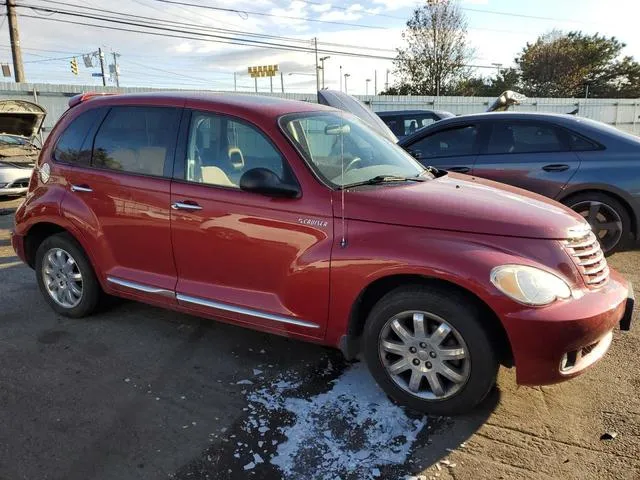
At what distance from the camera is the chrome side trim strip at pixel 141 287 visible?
3757mm

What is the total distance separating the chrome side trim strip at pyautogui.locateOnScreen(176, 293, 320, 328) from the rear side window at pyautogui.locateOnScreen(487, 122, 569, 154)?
3.88 m

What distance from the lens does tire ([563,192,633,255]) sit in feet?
17.8

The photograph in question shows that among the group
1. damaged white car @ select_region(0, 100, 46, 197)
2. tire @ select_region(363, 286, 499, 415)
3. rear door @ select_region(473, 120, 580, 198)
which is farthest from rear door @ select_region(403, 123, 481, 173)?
damaged white car @ select_region(0, 100, 46, 197)

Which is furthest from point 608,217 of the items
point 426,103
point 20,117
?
point 426,103

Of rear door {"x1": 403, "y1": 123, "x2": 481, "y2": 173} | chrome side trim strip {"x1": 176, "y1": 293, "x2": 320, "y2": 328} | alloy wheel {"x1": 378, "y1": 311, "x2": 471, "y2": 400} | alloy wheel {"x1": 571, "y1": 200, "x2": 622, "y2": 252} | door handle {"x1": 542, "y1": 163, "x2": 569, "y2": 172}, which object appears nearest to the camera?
alloy wheel {"x1": 378, "y1": 311, "x2": 471, "y2": 400}

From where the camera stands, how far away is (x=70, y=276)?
4363 mm

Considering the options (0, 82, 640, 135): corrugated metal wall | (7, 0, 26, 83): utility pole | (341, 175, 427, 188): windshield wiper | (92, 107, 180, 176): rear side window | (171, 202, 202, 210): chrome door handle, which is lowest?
(171, 202, 202, 210): chrome door handle

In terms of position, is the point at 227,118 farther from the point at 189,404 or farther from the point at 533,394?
the point at 533,394

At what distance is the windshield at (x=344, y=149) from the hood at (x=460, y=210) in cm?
24

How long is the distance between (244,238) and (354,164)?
903mm

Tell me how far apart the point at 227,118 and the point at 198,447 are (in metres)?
2.09

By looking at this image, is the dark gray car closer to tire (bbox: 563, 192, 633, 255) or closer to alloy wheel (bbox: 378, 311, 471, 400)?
tire (bbox: 563, 192, 633, 255)

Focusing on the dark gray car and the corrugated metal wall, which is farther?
the corrugated metal wall

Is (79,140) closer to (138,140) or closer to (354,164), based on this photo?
(138,140)
